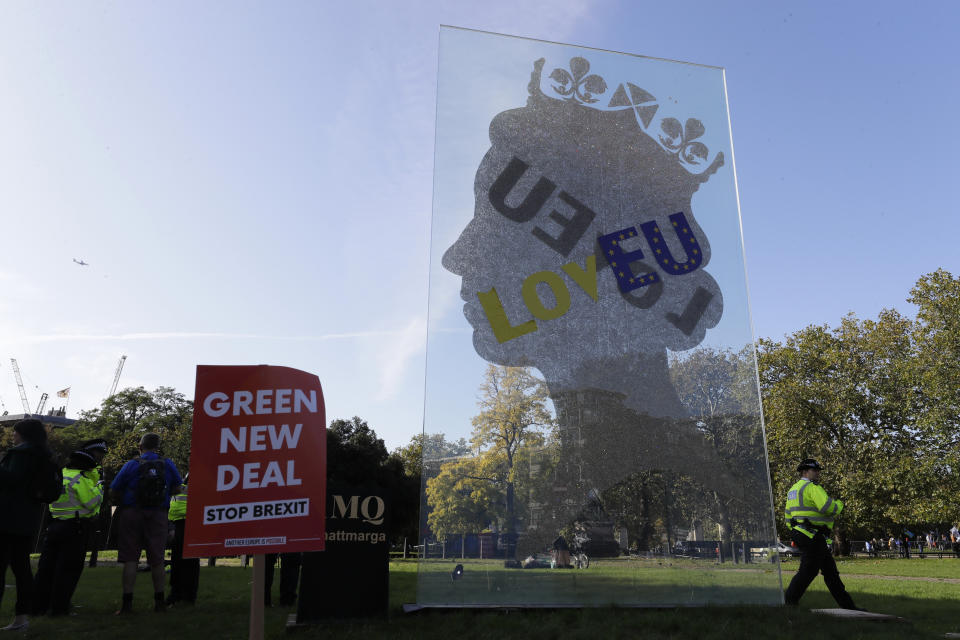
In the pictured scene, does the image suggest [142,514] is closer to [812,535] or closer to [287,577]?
[287,577]

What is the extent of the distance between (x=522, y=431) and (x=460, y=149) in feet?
12.6

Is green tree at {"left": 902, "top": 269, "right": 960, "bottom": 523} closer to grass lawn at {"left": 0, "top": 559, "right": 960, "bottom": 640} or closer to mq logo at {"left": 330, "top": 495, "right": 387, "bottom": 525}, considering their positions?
grass lawn at {"left": 0, "top": 559, "right": 960, "bottom": 640}

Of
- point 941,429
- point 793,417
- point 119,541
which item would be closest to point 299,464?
point 119,541

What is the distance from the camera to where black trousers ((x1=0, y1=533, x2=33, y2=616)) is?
20.0 feet

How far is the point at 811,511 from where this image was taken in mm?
7371

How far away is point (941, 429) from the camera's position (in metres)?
23.2

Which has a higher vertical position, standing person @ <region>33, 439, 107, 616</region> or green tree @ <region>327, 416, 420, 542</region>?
green tree @ <region>327, 416, 420, 542</region>

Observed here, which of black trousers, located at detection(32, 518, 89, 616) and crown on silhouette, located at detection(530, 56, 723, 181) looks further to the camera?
crown on silhouette, located at detection(530, 56, 723, 181)

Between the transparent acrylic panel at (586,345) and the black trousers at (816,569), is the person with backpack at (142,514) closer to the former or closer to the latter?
the transparent acrylic panel at (586,345)

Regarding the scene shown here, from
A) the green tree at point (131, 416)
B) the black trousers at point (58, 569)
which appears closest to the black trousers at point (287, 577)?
the black trousers at point (58, 569)

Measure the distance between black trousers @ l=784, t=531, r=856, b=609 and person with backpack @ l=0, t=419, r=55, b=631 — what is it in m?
8.04

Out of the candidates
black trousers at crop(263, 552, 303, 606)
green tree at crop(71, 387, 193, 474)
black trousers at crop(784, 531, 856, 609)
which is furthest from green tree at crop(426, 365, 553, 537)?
green tree at crop(71, 387, 193, 474)

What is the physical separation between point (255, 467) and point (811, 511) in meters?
6.27

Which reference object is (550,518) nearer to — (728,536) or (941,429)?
(728,536)
